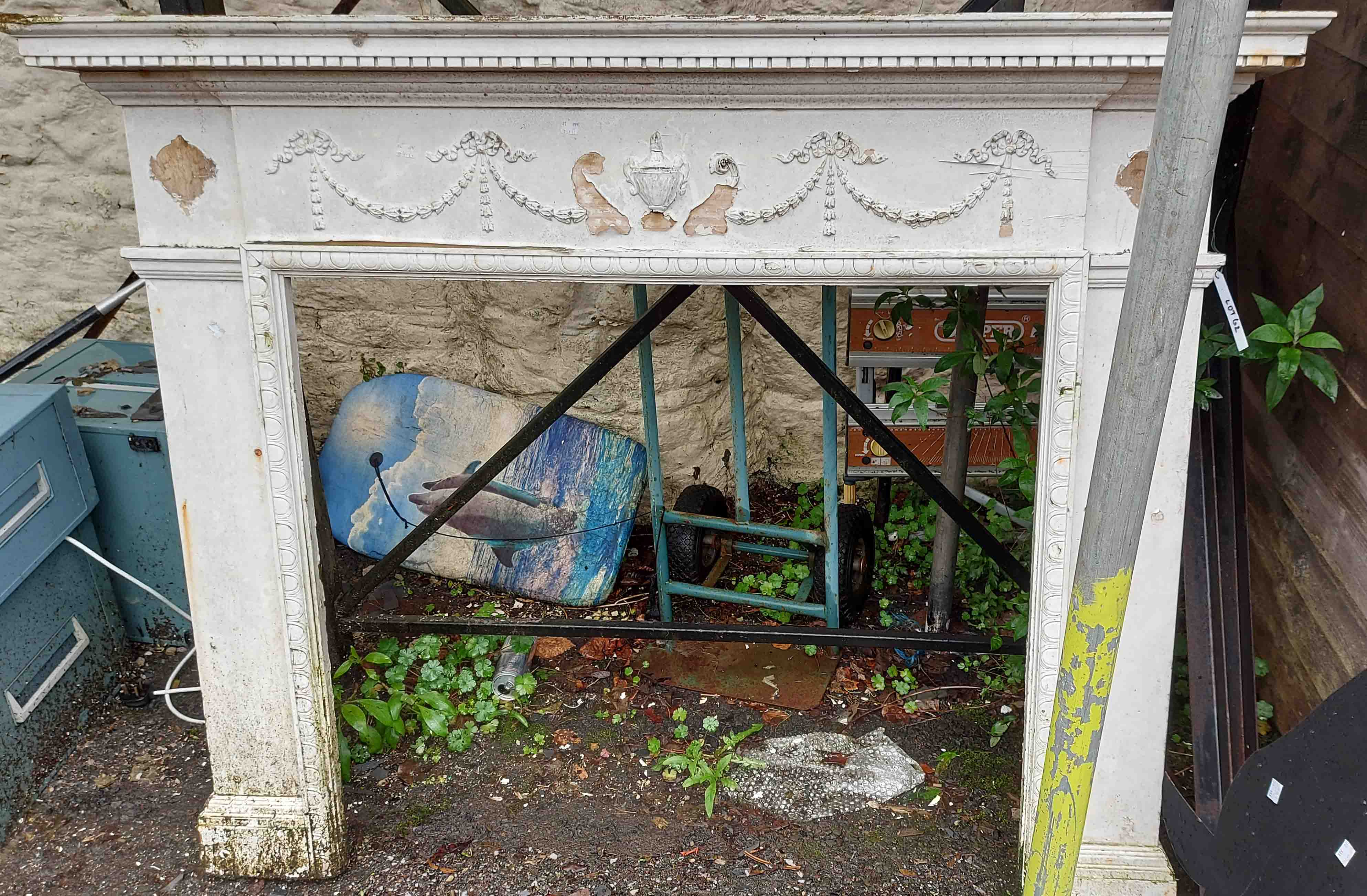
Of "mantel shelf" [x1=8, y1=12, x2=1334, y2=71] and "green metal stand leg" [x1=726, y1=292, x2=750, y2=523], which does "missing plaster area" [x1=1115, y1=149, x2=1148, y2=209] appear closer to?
"mantel shelf" [x1=8, y1=12, x2=1334, y2=71]

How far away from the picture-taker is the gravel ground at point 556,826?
277cm

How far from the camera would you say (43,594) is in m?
3.21

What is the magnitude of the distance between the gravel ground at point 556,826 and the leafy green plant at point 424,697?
0.07 meters

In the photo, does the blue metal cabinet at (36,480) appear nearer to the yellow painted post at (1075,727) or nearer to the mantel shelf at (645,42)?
the mantel shelf at (645,42)

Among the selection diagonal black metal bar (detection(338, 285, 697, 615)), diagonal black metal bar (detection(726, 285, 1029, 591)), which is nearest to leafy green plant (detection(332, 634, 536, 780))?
diagonal black metal bar (detection(338, 285, 697, 615))

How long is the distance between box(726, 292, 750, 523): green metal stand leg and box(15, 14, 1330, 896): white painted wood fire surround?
911mm

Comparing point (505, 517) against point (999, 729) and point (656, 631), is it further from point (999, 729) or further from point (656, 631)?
point (999, 729)

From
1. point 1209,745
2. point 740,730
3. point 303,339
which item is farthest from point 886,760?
point 303,339

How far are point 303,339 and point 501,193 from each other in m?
2.52

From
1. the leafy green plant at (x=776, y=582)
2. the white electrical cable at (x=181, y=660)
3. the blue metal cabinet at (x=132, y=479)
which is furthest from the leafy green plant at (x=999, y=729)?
the blue metal cabinet at (x=132, y=479)

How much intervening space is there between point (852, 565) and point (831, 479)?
1.91 ft

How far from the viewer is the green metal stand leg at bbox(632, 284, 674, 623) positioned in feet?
10.8

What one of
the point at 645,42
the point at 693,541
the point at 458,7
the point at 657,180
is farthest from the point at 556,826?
the point at 458,7

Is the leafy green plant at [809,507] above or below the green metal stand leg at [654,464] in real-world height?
below
